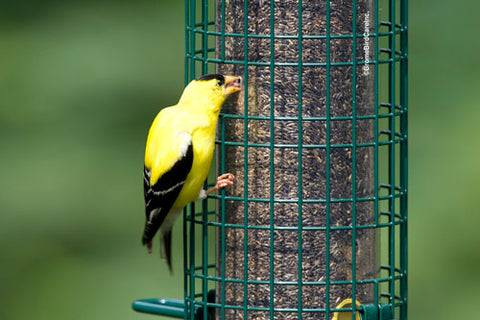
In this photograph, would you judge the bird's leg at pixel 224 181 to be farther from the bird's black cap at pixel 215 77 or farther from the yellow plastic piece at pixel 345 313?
the yellow plastic piece at pixel 345 313

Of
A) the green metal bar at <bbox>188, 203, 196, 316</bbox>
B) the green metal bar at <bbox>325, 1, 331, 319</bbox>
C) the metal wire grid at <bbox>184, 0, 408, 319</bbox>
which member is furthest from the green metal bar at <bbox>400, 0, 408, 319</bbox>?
the green metal bar at <bbox>188, 203, 196, 316</bbox>

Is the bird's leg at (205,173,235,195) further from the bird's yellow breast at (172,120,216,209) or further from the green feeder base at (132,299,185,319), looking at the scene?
the green feeder base at (132,299,185,319)

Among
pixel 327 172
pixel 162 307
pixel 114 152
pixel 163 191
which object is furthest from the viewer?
pixel 114 152

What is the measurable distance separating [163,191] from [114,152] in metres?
7.21

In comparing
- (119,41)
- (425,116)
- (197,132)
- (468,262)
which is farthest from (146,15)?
(197,132)

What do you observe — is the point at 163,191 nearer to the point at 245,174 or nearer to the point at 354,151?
the point at 245,174

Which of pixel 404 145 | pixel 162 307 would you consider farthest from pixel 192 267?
pixel 404 145

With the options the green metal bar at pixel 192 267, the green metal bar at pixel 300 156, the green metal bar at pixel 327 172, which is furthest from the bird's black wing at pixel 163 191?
the green metal bar at pixel 327 172

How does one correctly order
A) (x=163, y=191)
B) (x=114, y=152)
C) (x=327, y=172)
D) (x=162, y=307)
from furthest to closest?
(x=114, y=152) → (x=162, y=307) → (x=163, y=191) → (x=327, y=172)

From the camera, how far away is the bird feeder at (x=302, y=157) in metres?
5.92

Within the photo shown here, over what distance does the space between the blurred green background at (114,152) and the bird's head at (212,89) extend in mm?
5617

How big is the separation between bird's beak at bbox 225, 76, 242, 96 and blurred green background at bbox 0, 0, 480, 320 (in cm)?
562

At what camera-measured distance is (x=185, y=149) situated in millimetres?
6074

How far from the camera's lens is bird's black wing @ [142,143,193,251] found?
611 centimetres
